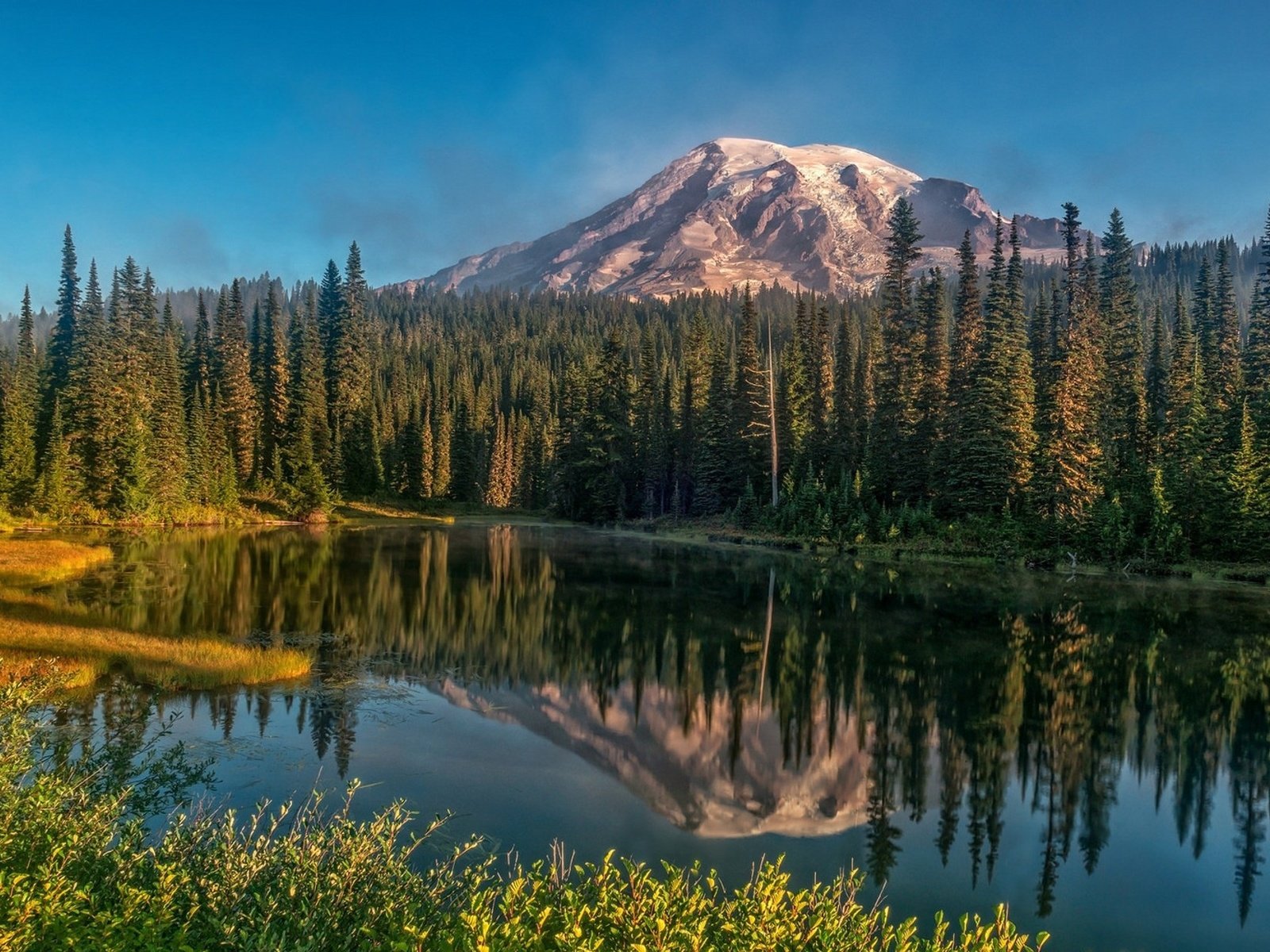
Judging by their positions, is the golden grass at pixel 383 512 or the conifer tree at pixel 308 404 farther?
the golden grass at pixel 383 512

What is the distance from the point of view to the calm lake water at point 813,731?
1309 cm

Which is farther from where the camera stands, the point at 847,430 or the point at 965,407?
the point at 847,430

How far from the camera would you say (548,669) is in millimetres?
25750

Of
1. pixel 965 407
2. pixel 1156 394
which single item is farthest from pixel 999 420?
pixel 1156 394

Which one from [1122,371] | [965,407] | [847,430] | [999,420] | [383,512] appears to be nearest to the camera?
[999,420]

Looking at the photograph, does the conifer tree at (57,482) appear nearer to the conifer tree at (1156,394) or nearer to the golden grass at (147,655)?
the golden grass at (147,655)

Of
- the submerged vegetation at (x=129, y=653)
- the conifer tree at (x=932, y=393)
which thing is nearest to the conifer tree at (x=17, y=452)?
the submerged vegetation at (x=129, y=653)

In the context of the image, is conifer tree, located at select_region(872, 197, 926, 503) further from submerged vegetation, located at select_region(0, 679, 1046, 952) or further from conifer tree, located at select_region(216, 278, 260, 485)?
conifer tree, located at select_region(216, 278, 260, 485)

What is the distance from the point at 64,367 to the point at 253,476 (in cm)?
2573

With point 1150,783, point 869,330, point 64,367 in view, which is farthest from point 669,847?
point 64,367

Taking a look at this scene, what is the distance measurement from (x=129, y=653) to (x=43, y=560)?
25674mm

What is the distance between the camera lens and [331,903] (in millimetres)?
6805

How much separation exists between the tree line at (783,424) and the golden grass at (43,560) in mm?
25698

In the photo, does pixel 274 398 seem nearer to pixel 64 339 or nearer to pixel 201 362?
pixel 201 362
